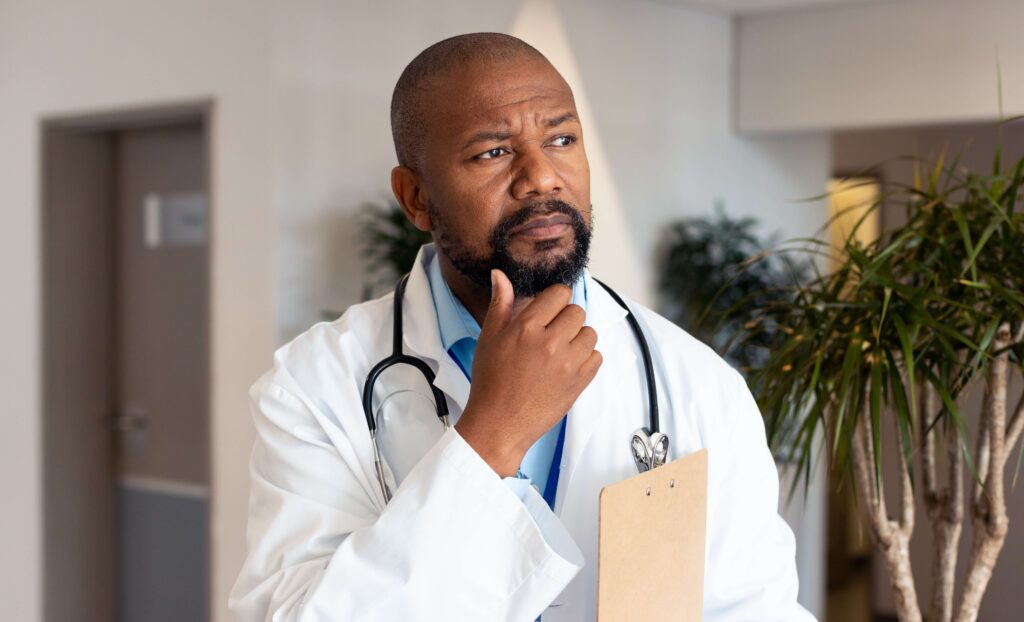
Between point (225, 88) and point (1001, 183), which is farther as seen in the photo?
point (225, 88)

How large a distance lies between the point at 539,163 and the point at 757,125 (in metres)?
4.03

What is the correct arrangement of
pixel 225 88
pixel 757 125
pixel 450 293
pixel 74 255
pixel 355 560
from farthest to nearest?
pixel 757 125
pixel 74 255
pixel 225 88
pixel 450 293
pixel 355 560

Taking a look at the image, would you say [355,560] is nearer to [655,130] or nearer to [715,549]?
[715,549]

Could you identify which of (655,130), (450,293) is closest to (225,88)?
(655,130)

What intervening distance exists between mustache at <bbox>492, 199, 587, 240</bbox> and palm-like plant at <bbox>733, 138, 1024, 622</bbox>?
845 millimetres

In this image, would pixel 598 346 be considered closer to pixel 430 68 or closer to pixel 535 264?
pixel 535 264

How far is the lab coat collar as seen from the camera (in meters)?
1.25

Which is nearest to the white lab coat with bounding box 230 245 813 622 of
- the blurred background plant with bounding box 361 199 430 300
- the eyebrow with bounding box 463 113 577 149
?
the eyebrow with bounding box 463 113 577 149

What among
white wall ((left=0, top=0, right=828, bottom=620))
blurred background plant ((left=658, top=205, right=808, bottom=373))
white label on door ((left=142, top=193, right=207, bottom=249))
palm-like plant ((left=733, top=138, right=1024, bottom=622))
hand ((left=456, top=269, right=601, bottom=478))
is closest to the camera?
hand ((left=456, top=269, right=601, bottom=478))

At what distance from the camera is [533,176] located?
1.14m

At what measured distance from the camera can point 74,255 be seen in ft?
12.6

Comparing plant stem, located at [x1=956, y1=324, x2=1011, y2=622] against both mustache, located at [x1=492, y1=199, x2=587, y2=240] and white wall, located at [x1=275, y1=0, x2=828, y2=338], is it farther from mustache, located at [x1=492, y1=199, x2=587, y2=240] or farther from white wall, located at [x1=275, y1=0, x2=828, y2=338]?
white wall, located at [x1=275, y1=0, x2=828, y2=338]

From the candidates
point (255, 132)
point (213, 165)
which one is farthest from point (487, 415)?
point (213, 165)

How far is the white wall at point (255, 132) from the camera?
10.8 ft
